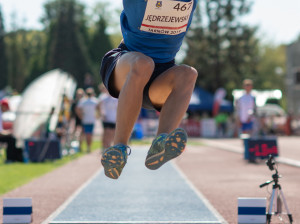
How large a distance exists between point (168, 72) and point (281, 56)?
85.7 m

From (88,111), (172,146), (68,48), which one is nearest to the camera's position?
(172,146)

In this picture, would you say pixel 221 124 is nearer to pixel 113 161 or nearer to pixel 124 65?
pixel 124 65

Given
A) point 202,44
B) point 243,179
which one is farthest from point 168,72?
point 202,44

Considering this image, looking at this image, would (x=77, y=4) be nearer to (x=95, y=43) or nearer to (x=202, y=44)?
(x=95, y=43)

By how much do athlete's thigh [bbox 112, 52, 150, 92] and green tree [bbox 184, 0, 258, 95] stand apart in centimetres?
4813

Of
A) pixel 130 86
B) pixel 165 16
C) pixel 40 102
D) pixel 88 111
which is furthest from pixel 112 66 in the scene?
pixel 40 102

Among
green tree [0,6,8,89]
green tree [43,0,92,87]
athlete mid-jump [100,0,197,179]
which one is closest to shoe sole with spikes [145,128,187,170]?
athlete mid-jump [100,0,197,179]

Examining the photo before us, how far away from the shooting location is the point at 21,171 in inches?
521

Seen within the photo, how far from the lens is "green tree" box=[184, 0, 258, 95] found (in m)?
52.8

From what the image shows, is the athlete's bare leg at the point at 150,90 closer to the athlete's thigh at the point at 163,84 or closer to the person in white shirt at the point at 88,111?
the athlete's thigh at the point at 163,84

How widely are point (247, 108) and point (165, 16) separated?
11.6 metres

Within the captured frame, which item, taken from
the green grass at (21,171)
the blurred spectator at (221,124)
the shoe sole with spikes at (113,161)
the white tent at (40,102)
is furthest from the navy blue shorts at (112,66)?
the blurred spectator at (221,124)

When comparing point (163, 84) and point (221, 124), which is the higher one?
point (163, 84)

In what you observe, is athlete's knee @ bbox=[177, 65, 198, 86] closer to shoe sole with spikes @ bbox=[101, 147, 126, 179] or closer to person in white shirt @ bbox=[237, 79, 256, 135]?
shoe sole with spikes @ bbox=[101, 147, 126, 179]
